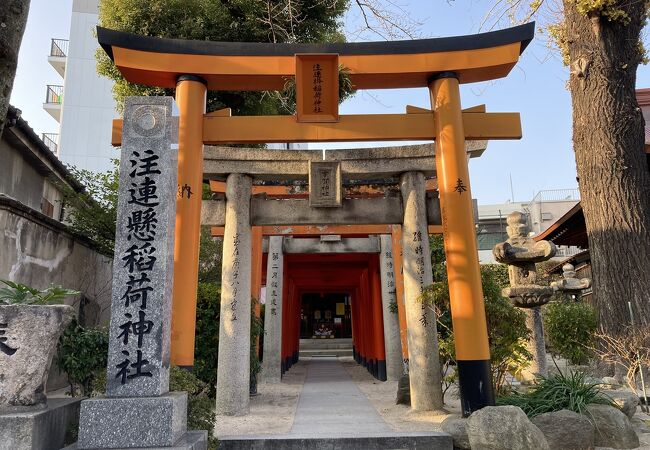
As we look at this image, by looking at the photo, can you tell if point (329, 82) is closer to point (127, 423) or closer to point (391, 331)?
point (127, 423)

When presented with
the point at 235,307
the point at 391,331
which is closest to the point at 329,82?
the point at 235,307

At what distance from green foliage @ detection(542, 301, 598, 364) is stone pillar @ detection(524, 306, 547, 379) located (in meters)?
2.00

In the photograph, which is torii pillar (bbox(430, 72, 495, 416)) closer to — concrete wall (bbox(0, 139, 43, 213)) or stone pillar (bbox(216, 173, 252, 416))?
stone pillar (bbox(216, 173, 252, 416))

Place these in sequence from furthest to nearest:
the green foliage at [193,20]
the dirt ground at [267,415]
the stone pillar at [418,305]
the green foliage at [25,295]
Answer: the green foliage at [193,20], the stone pillar at [418,305], the dirt ground at [267,415], the green foliage at [25,295]

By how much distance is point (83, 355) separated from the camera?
18.4 ft

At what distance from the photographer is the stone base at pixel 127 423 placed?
400 cm

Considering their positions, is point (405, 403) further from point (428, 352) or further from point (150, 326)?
point (150, 326)

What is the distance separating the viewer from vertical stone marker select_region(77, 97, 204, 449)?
4.05 m

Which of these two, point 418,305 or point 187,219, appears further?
point 418,305

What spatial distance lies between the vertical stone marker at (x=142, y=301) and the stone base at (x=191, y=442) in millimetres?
56

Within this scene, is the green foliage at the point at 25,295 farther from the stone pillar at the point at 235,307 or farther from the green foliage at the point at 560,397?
the green foliage at the point at 560,397

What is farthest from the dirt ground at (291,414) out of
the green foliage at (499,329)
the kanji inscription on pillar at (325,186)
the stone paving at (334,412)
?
the kanji inscription on pillar at (325,186)

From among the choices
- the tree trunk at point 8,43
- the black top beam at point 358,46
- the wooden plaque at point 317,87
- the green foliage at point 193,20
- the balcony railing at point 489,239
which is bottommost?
the tree trunk at point 8,43

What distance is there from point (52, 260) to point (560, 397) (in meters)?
9.26
